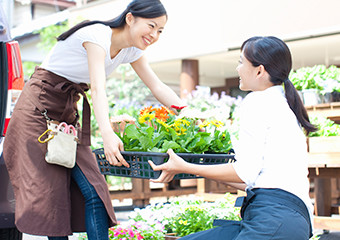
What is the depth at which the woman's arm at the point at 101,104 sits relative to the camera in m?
2.46

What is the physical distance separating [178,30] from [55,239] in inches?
400

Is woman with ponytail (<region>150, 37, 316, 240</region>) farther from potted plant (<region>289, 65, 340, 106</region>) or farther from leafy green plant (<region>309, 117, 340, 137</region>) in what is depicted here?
potted plant (<region>289, 65, 340, 106</region>)

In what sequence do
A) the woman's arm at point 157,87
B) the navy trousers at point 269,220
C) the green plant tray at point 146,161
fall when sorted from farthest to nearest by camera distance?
the woman's arm at point 157,87 < the green plant tray at point 146,161 < the navy trousers at point 269,220

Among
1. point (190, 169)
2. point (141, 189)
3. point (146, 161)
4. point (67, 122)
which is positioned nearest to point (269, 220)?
point (190, 169)

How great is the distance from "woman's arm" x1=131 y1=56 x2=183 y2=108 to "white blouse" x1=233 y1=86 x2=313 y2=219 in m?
0.95

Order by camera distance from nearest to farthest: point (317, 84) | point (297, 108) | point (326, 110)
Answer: point (297, 108), point (326, 110), point (317, 84)

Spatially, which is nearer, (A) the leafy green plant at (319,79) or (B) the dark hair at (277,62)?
(B) the dark hair at (277,62)

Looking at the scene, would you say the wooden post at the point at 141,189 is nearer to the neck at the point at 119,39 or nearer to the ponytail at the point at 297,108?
the neck at the point at 119,39

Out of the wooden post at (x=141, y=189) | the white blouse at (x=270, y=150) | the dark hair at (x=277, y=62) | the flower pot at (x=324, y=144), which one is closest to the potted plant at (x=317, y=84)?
the flower pot at (x=324, y=144)

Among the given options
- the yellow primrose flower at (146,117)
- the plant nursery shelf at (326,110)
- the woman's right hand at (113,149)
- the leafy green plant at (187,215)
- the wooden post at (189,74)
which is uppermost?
the wooden post at (189,74)

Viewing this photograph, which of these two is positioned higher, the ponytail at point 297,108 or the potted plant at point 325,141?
the ponytail at point 297,108

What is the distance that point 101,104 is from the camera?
2.58 m

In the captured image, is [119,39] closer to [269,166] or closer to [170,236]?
[269,166]

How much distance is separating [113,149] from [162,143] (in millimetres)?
246
